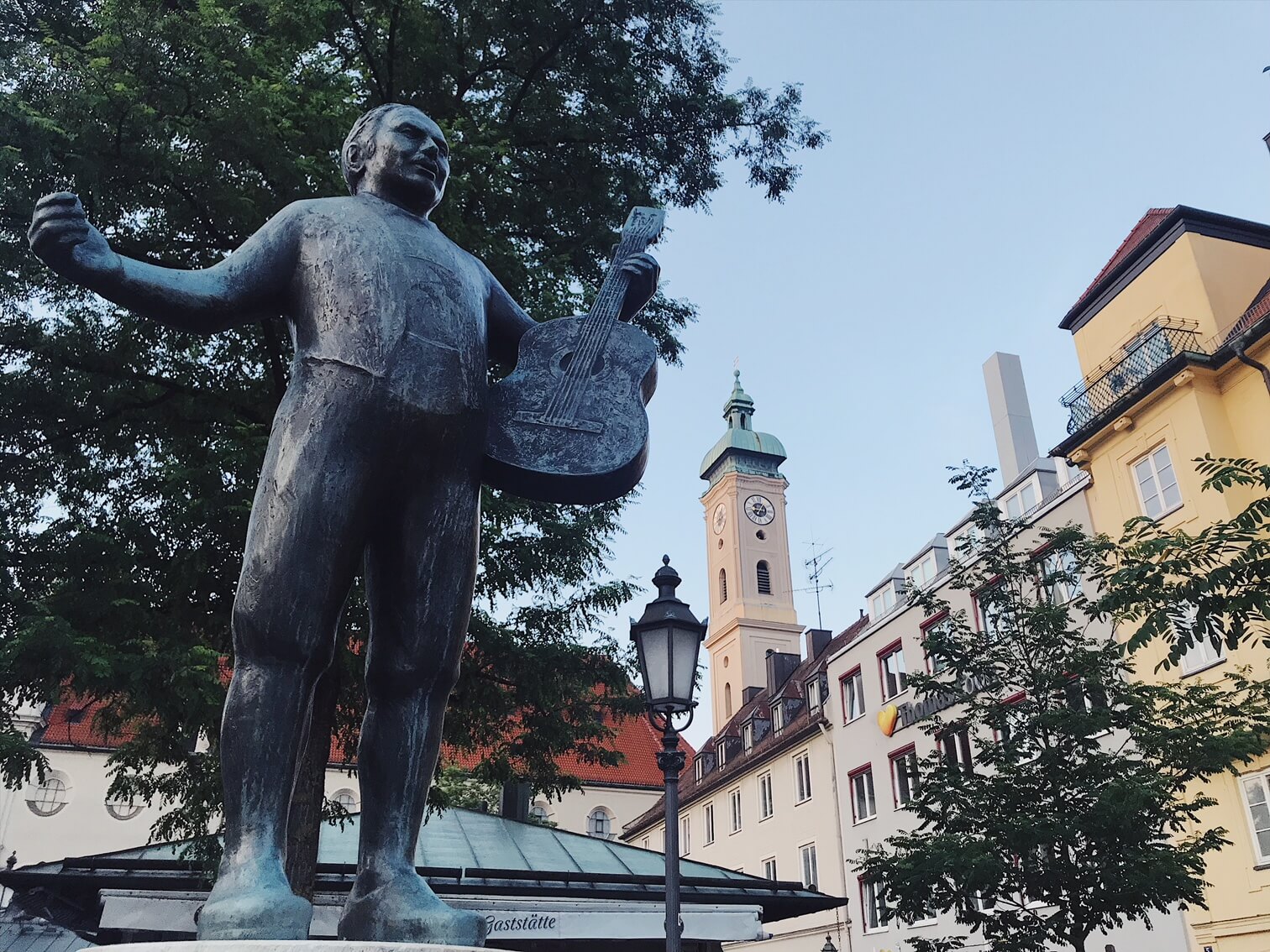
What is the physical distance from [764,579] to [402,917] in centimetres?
6474

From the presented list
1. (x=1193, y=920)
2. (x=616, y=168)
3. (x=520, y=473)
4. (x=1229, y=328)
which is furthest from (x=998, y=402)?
(x=520, y=473)

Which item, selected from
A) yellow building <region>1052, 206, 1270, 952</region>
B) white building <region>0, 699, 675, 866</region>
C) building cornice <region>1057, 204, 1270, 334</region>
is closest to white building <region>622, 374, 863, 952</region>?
white building <region>0, 699, 675, 866</region>

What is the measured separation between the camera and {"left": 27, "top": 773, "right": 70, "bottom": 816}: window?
31.0 m

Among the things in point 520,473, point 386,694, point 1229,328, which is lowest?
point 386,694

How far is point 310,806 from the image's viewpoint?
7246mm

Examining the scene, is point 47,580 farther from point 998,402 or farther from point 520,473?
point 998,402

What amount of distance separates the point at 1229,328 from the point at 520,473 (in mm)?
20792

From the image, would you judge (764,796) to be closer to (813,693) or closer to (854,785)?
(813,693)

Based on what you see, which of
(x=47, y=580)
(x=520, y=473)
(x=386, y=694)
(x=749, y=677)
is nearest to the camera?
(x=386, y=694)

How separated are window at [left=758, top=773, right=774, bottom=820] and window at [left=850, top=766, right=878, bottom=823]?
550 centimetres

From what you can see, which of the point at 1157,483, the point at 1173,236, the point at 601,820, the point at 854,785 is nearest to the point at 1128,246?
the point at 1173,236

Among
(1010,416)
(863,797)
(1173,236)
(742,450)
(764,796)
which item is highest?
(742,450)

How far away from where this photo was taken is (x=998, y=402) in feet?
105

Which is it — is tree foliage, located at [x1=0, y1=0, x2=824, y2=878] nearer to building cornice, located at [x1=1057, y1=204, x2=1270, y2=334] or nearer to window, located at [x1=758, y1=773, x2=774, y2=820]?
building cornice, located at [x1=1057, y1=204, x2=1270, y2=334]
